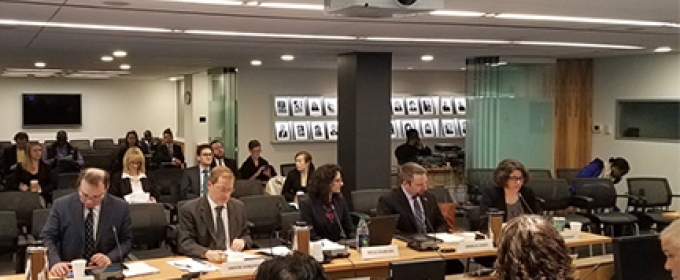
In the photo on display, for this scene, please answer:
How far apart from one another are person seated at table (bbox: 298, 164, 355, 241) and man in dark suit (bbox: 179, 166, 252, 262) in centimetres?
69

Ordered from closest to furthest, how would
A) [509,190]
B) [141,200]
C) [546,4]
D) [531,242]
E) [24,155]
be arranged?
[531,242] → [546,4] → [509,190] → [141,200] → [24,155]

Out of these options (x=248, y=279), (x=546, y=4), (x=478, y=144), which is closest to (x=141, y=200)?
(x=248, y=279)

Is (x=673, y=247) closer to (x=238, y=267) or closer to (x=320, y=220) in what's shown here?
(x=238, y=267)

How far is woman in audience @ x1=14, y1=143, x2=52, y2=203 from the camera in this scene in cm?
849

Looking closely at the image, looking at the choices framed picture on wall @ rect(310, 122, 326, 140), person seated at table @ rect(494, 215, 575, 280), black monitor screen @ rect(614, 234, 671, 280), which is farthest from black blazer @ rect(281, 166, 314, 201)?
framed picture on wall @ rect(310, 122, 326, 140)

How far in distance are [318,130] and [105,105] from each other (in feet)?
25.9

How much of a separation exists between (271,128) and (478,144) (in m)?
4.34

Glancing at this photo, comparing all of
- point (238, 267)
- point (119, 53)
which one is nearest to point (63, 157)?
point (119, 53)

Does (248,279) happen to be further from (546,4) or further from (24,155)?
(24,155)

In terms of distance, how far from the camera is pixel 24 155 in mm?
9281

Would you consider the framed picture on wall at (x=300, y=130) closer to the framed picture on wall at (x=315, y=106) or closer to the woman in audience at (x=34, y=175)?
the framed picture on wall at (x=315, y=106)

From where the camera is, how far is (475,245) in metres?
5.16

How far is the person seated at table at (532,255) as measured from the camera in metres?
2.96

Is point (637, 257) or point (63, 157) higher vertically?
point (63, 157)
